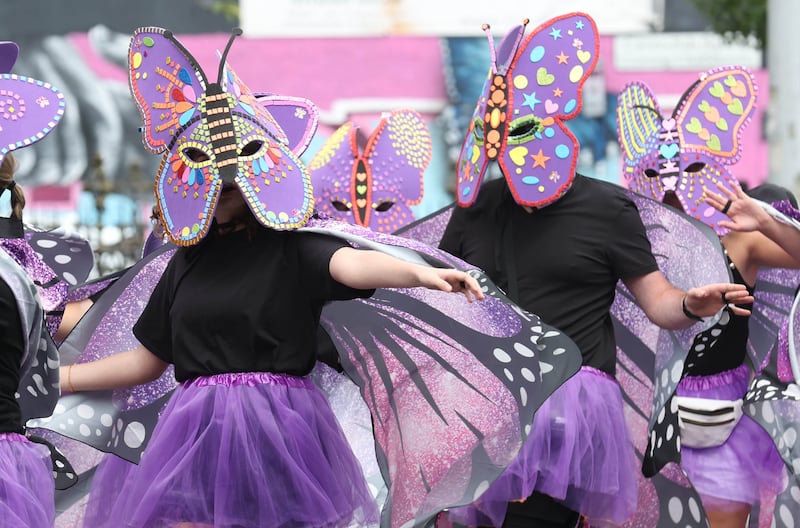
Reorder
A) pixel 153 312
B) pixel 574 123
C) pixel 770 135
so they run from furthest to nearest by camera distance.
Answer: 1. pixel 574 123
2. pixel 770 135
3. pixel 153 312

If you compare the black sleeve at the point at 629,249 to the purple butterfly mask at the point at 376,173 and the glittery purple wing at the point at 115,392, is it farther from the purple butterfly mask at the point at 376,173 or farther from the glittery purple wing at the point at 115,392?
the purple butterfly mask at the point at 376,173

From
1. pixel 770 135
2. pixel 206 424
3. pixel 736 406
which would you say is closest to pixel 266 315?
pixel 206 424

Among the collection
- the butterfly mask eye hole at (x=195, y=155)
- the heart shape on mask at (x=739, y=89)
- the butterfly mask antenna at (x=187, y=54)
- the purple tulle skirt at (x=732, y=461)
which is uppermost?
the butterfly mask antenna at (x=187, y=54)

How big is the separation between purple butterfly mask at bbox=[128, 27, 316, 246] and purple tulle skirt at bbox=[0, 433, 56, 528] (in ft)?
2.62

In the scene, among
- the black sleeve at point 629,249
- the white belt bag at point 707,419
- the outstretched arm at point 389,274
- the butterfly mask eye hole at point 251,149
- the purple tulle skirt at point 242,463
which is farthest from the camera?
the white belt bag at point 707,419

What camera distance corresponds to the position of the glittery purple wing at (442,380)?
188 inches

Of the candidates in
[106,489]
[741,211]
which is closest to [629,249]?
[741,211]

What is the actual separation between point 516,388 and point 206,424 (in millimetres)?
1100

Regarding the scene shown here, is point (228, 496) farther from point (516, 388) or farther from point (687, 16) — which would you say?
point (687, 16)

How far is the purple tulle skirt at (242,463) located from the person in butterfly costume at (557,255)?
3.62ft

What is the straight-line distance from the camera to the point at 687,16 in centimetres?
2317

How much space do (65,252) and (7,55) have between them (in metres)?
1.37

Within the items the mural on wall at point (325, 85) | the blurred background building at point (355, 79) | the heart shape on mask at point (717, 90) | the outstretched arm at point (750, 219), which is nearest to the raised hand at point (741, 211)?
the outstretched arm at point (750, 219)

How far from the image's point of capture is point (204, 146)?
14.5ft
